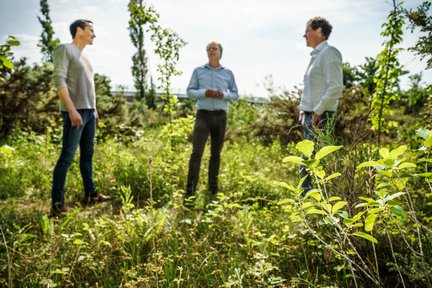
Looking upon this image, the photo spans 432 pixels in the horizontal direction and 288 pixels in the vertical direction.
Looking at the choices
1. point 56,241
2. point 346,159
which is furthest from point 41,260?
point 346,159

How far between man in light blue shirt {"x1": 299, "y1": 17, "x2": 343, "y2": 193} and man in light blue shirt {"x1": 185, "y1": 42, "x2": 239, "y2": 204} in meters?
1.07

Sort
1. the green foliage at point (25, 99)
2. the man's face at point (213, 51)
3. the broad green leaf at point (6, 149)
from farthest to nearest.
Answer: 1. the green foliage at point (25, 99)
2. the man's face at point (213, 51)
3. the broad green leaf at point (6, 149)

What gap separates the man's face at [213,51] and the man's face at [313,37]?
46.2 inches

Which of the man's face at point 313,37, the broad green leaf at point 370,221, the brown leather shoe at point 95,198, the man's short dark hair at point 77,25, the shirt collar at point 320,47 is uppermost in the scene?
the man's short dark hair at point 77,25

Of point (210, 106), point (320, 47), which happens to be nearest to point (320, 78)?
point (320, 47)

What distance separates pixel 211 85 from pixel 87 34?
62.4 inches

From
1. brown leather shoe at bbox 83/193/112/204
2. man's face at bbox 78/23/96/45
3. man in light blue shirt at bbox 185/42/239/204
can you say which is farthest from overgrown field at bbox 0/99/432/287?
man's face at bbox 78/23/96/45

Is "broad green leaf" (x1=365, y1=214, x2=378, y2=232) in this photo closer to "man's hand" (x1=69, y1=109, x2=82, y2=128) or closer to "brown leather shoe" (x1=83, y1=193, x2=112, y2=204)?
"man's hand" (x1=69, y1=109, x2=82, y2=128)

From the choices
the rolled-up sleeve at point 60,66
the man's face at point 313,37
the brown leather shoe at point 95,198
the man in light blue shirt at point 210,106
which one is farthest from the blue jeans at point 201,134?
the rolled-up sleeve at point 60,66

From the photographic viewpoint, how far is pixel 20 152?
209 inches

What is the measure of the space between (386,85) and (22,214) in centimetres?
480

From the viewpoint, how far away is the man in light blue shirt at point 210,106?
3762mm

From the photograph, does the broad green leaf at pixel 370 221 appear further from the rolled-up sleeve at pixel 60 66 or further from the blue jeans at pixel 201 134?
the rolled-up sleeve at pixel 60 66

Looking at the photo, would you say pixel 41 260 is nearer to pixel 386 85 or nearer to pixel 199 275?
pixel 199 275
